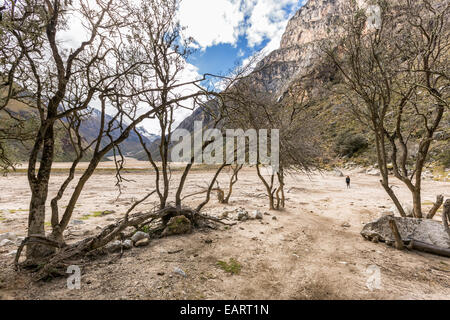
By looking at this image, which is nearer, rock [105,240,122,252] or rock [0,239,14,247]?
rock [105,240,122,252]

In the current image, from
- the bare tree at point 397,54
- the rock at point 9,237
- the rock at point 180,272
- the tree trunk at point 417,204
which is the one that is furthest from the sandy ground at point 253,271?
the bare tree at point 397,54

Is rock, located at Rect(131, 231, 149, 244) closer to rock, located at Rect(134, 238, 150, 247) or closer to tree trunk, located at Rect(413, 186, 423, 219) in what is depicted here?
rock, located at Rect(134, 238, 150, 247)

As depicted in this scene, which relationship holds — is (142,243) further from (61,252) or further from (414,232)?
(414,232)

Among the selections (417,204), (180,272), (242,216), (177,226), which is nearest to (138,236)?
(177,226)

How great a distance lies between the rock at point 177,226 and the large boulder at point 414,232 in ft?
20.5

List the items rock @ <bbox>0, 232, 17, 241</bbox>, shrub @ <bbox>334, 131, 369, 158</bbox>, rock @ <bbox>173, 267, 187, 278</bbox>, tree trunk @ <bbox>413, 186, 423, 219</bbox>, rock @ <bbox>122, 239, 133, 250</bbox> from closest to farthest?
rock @ <bbox>173, 267, 187, 278</bbox>, rock @ <bbox>122, 239, 133, 250</bbox>, rock @ <bbox>0, 232, 17, 241</bbox>, tree trunk @ <bbox>413, 186, 423, 219</bbox>, shrub @ <bbox>334, 131, 369, 158</bbox>

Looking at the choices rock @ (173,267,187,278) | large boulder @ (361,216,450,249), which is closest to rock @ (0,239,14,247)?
rock @ (173,267,187,278)

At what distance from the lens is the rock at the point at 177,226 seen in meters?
6.39

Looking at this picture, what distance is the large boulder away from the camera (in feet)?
18.8

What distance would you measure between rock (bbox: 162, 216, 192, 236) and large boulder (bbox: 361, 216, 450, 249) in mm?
6241

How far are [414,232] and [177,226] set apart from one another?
24.5ft

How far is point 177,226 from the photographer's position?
6.52 metres
